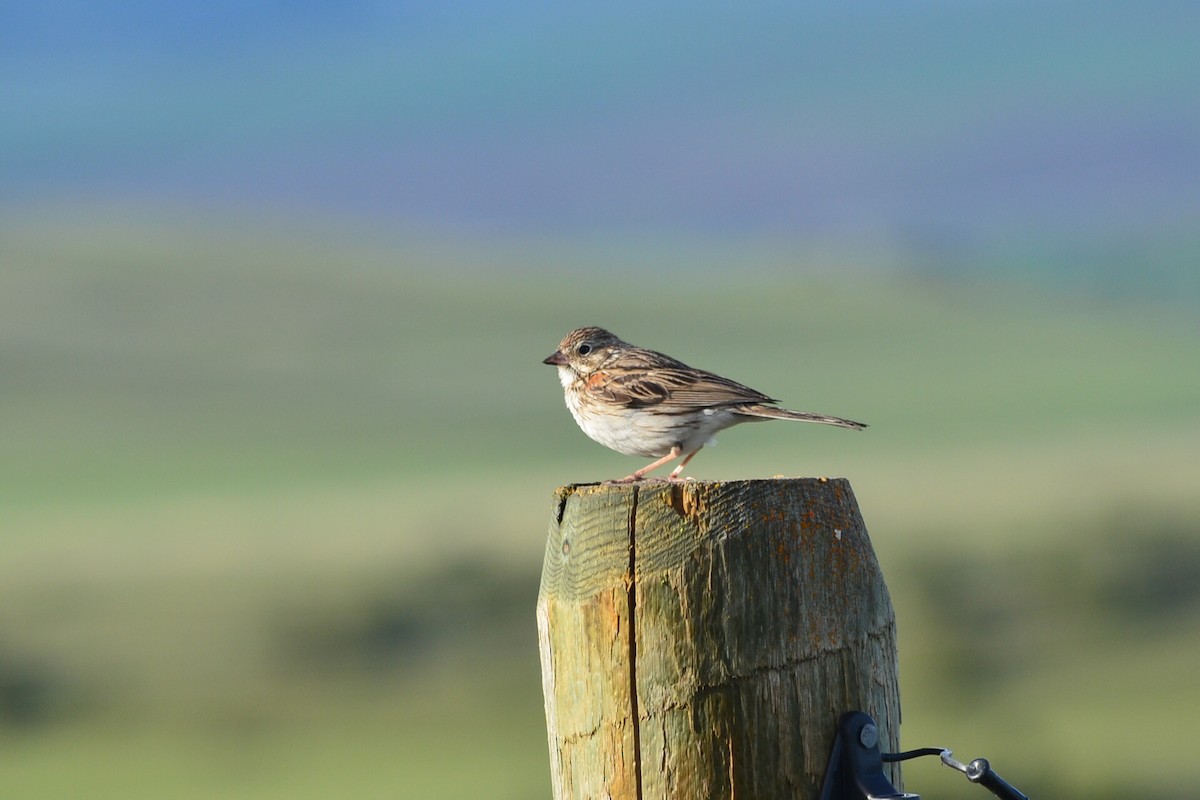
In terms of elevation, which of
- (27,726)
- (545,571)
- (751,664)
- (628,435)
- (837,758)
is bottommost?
(27,726)

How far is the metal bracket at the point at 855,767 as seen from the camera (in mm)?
3355

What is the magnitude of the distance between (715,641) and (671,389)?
13.5ft

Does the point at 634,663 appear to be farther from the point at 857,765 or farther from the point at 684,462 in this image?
the point at 684,462

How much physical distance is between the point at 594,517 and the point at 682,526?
0.25 meters

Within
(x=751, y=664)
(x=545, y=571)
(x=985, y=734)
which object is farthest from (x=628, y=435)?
(x=985, y=734)

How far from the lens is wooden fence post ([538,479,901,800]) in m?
3.30

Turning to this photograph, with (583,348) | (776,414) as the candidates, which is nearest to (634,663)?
(776,414)

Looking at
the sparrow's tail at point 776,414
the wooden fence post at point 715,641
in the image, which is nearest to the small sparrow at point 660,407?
the sparrow's tail at point 776,414

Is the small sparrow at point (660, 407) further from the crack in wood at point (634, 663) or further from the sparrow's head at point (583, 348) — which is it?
the crack in wood at point (634, 663)

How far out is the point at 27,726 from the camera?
3450 cm

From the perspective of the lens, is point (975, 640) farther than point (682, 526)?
Yes

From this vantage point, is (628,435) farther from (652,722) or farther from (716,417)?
(652,722)

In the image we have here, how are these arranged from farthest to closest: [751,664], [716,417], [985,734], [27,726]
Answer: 1. [27,726]
2. [985,734]
3. [716,417]
4. [751,664]

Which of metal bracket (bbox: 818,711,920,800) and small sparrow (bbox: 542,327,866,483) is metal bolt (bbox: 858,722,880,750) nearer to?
metal bracket (bbox: 818,711,920,800)
